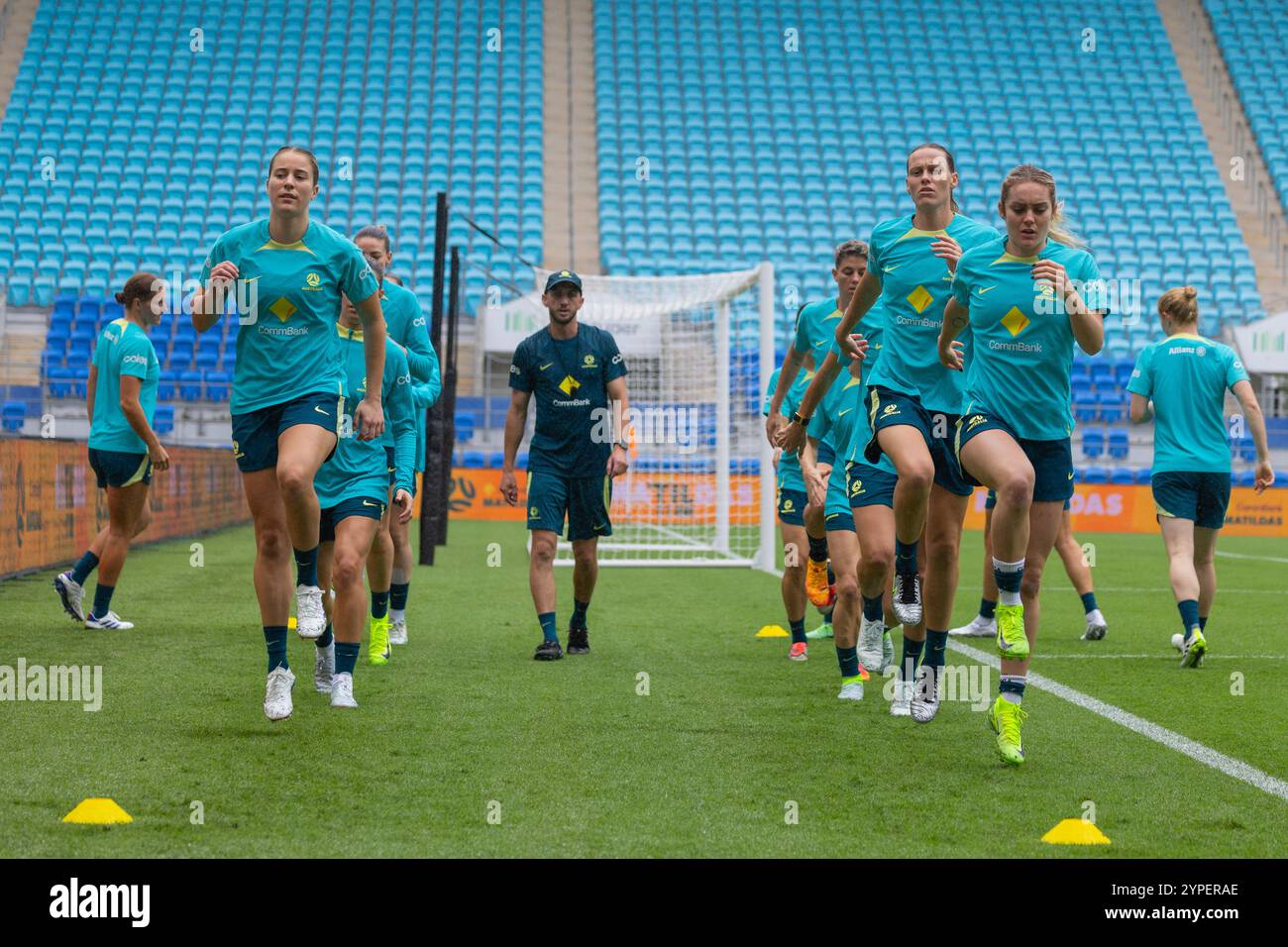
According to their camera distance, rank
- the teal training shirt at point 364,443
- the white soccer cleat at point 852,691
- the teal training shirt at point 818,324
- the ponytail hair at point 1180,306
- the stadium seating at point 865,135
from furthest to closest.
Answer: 1. the stadium seating at point 865,135
2. the ponytail hair at point 1180,306
3. the teal training shirt at point 818,324
4. the teal training shirt at point 364,443
5. the white soccer cleat at point 852,691

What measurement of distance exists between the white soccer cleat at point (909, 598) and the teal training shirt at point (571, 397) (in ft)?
8.78

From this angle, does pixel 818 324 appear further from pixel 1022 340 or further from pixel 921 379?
pixel 1022 340

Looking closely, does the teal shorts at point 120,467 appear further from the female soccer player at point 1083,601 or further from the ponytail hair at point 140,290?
the female soccer player at point 1083,601

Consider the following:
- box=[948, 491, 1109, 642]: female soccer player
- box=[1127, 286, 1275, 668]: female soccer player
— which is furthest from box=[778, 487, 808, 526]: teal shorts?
box=[1127, 286, 1275, 668]: female soccer player

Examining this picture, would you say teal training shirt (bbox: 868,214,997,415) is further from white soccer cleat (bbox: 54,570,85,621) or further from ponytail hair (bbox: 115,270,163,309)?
white soccer cleat (bbox: 54,570,85,621)

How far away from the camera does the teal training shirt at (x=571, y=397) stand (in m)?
8.31

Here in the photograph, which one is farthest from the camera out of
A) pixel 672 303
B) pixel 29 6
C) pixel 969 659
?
pixel 29 6

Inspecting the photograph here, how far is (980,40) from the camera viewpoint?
1483 inches

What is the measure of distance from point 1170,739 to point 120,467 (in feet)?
21.0

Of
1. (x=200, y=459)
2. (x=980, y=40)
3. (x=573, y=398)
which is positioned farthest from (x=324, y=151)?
(x=573, y=398)

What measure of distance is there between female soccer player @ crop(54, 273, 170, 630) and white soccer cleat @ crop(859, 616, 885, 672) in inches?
173

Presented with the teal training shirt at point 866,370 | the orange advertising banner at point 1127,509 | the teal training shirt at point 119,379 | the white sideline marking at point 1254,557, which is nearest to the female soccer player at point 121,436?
the teal training shirt at point 119,379

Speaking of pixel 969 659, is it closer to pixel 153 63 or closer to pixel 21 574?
pixel 21 574
